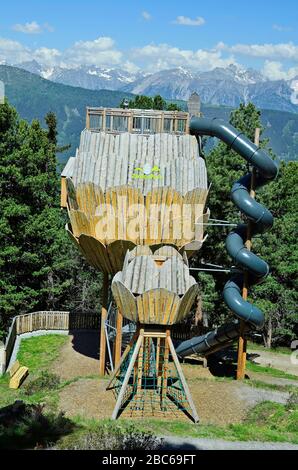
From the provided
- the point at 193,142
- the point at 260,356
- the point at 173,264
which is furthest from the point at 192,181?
the point at 260,356

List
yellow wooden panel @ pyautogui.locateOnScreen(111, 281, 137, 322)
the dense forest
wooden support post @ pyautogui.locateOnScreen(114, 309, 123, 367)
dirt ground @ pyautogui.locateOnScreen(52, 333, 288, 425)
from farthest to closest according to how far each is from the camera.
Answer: the dense forest < wooden support post @ pyautogui.locateOnScreen(114, 309, 123, 367) < dirt ground @ pyautogui.locateOnScreen(52, 333, 288, 425) < yellow wooden panel @ pyautogui.locateOnScreen(111, 281, 137, 322)

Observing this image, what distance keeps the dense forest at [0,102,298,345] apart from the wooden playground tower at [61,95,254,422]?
8.98 metres

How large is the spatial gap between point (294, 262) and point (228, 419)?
1652cm

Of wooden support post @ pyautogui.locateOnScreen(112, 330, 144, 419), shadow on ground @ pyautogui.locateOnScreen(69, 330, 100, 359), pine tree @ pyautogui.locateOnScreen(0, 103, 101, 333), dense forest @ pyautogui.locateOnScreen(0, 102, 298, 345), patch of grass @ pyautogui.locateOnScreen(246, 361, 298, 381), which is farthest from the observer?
pine tree @ pyautogui.locateOnScreen(0, 103, 101, 333)

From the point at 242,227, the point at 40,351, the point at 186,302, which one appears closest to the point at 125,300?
the point at 186,302

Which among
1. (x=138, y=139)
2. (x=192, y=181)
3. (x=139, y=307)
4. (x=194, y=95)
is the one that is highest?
(x=194, y=95)

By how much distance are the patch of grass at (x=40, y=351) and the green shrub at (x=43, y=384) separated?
2.41m

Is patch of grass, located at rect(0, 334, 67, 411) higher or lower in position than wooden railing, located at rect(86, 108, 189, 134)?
lower

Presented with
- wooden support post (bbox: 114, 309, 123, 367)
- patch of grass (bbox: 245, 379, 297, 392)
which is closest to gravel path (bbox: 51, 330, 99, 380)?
wooden support post (bbox: 114, 309, 123, 367)

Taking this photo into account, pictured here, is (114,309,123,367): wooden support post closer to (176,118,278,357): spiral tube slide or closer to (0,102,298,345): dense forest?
(176,118,278,357): spiral tube slide

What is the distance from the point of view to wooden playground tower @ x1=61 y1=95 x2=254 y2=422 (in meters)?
17.8

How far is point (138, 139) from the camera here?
72.9 feet

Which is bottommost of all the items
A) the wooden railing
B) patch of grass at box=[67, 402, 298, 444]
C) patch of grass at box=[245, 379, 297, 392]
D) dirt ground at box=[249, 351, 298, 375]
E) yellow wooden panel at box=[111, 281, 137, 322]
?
dirt ground at box=[249, 351, 298, 375]
